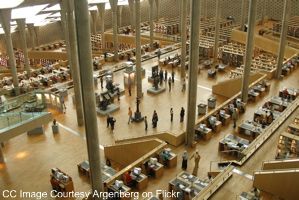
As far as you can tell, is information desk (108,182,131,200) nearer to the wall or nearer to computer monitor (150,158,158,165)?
computer monitor (150,158,158,165)

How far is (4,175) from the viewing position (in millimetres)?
17234

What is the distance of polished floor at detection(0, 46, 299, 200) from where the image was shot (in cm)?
1616

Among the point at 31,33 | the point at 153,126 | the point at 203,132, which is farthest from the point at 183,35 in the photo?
the point at 31,33

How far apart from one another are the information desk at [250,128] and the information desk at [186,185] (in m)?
5.58

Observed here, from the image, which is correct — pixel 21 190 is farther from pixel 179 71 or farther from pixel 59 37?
pixel 59 37

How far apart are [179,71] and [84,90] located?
59.8ft

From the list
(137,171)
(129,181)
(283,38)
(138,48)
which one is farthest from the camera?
(283,38)

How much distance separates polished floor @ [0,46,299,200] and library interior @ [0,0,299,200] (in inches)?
2.4

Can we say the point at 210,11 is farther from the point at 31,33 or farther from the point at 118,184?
the point at 118,184

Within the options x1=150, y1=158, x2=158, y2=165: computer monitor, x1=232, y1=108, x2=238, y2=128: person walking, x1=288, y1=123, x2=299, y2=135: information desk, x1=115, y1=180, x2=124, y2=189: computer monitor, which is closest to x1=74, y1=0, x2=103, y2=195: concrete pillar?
x1=115, y1=180, x2=124, y2=189: computer monitor

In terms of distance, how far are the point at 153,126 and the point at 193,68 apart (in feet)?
16.9

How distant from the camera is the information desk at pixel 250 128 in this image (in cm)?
1922

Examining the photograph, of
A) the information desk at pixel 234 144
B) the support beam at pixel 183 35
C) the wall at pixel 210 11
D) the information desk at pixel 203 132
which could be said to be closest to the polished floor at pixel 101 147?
the information desk at pixel 203 132

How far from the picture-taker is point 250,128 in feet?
63.9
